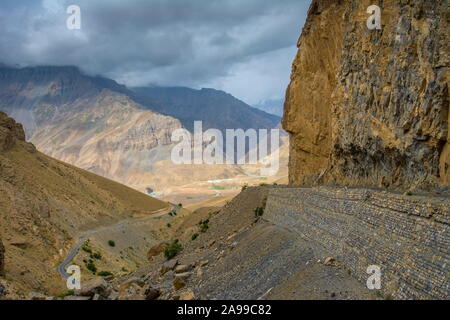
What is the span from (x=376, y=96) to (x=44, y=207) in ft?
129

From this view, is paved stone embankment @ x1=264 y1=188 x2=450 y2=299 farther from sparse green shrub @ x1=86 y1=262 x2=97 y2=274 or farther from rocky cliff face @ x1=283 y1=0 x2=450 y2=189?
sparse green shrub @ x1=86 y1=262 x2=97 y2=274

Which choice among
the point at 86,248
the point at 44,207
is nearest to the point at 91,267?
the point at 86,248

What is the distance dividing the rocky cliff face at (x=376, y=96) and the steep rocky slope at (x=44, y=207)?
17.2 metres

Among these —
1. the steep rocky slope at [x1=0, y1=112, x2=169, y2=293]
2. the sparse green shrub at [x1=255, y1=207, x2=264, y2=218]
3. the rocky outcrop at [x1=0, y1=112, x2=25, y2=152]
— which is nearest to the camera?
the sparse green shrub at [x1=255, y1=207, x2=264, y2=218]

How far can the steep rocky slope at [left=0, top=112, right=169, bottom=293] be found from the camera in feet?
102

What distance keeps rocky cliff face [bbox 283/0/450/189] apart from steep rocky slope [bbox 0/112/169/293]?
17.2 metres

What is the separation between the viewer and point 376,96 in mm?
20672

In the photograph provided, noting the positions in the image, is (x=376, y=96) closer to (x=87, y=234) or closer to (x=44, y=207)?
(x=44, y=207)

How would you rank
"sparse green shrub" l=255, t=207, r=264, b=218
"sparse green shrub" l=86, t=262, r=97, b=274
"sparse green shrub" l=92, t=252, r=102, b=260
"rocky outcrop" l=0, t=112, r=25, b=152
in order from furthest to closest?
"rocky outcrop" l=0, t=112, r=25, b=152
"sparse green shrub" l=92, t=252, r=102, b=260
"sparse green shrub" l=86, t=262, r=97, b=274
"sparse green shrub" l=255, t=207, r=264, b=218

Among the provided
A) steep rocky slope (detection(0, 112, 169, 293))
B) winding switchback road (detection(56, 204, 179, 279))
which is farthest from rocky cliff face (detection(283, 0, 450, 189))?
winding switchback road (detection(56, 204, 179, 279))

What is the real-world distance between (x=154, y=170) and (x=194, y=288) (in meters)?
179

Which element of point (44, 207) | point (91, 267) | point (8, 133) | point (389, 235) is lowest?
point (91, 267)

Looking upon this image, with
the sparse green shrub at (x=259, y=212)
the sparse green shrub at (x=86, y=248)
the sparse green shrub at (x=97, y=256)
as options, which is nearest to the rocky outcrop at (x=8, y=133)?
the sparse green shrub at (x=86, y=248)

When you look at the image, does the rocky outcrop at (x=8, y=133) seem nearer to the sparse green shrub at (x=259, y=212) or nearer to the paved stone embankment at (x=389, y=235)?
the sparse green shrub at (x=259, y=212)
